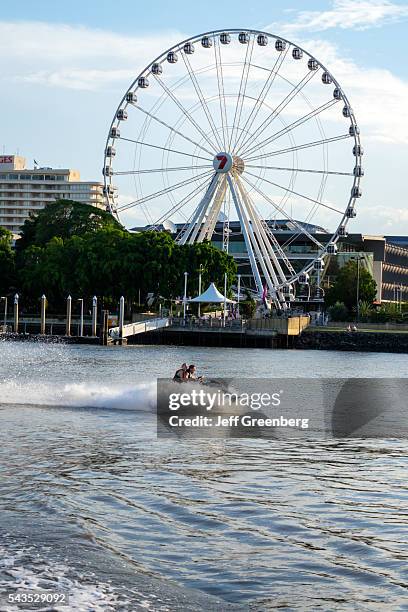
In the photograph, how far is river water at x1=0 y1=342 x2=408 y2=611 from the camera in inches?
642

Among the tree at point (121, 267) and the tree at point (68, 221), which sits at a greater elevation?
the tree at point (68, 221)

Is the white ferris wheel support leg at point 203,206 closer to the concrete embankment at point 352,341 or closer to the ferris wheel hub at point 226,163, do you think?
the ferris wheel hub at point 226,163

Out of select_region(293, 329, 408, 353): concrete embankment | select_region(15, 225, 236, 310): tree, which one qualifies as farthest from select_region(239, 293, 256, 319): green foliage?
select_region(293, 329, 408, 353): concrete embankment

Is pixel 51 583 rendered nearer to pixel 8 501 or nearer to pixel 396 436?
pixel 8 501

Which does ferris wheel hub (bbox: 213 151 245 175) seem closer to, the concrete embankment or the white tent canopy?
the white tent canopy

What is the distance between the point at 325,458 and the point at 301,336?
94156 millimetres

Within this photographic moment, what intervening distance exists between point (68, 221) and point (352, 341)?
44.9 m

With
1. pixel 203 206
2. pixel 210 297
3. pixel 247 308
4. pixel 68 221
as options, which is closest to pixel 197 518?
pixel 203 206

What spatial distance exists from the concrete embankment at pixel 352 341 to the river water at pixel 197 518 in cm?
8581

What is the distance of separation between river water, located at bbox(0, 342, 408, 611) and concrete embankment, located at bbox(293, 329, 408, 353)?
8581 centimetres

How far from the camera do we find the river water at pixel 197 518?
1631 cm

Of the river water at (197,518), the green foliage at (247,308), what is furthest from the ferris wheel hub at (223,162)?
the river water at (197,518)

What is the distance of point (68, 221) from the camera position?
147 meters

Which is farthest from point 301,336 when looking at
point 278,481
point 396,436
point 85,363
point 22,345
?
point 278,481
